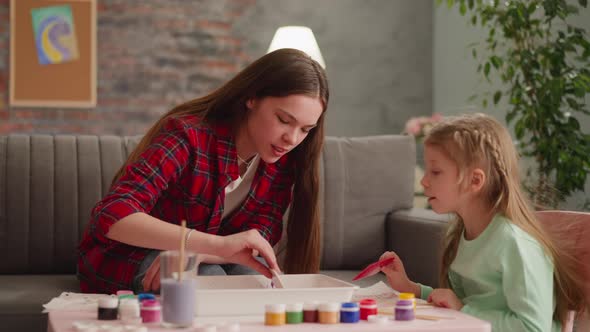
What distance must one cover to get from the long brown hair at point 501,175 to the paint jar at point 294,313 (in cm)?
56

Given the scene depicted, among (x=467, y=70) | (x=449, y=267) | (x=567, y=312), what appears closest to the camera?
(x=567, y=312)

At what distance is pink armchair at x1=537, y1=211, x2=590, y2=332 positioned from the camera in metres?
1.53

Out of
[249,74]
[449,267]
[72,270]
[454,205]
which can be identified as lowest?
[72,270]

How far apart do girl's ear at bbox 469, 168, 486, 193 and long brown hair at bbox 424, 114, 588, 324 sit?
0.01 m

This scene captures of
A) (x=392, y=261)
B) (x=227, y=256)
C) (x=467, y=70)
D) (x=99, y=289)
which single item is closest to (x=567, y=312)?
(x=392, y=261)

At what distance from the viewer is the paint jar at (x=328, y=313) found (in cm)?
115

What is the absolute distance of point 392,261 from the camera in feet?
5.24

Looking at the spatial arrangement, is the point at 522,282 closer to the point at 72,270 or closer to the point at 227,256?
the point at 227,256

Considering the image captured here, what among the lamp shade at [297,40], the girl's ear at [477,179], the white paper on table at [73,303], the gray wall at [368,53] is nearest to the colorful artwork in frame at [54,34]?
the gray wall at [368,53]

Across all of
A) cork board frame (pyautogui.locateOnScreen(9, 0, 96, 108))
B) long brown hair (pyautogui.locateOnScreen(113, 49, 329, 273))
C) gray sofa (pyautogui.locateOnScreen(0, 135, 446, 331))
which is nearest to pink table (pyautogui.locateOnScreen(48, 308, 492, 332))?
long brown hair (pyautogui.locateOnScreen(113, 49, 329, 273))

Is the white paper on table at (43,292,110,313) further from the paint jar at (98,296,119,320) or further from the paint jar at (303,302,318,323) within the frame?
the paint jar at (303,302,318,323)

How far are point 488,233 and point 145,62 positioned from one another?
136 inches

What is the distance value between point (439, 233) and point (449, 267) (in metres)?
0.66

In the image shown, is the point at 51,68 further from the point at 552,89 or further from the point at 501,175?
the point at 501,175
